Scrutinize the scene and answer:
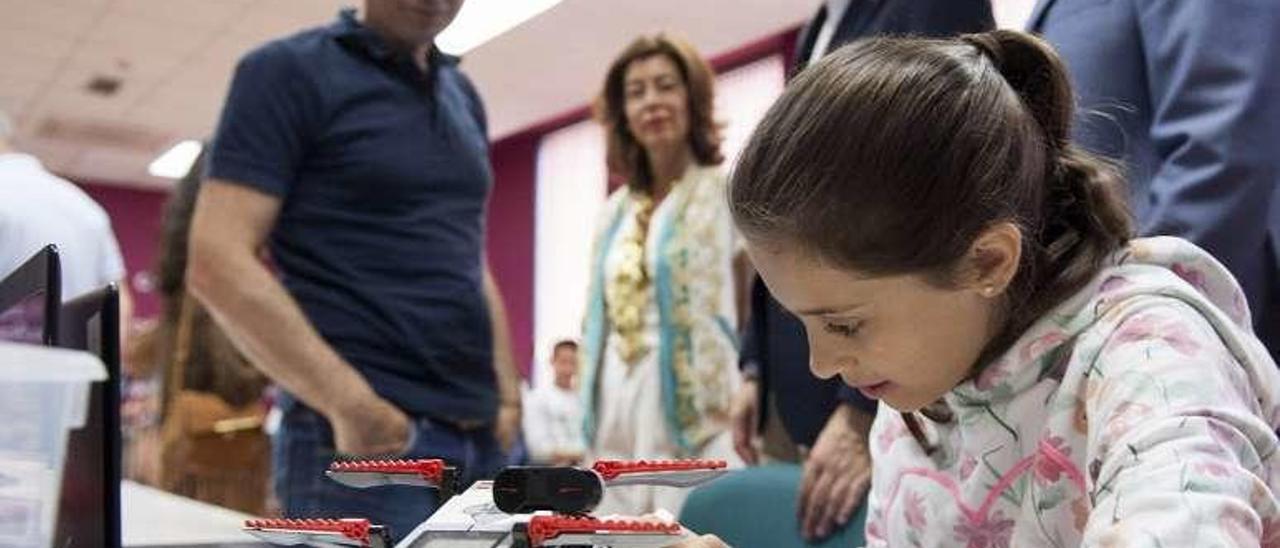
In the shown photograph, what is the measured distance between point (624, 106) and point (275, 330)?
86 cm

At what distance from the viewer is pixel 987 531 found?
2.08 feet

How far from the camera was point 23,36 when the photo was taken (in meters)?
1.09

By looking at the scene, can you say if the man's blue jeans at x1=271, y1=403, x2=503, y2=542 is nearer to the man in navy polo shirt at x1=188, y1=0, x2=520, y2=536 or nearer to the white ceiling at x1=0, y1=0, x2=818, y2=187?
the man in navy polo shirt at x1=188, y1=0, x2=520, y2=536

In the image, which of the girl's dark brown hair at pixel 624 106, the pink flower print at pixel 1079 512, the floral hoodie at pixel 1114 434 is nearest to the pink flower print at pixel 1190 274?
the floral hoodie at pixel 1114 434

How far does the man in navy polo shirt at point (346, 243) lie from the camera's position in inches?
39.6

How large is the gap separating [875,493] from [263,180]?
56 cm

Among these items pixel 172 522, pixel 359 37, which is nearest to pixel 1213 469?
pixel 359 37

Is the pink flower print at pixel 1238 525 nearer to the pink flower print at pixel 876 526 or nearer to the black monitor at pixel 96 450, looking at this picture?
the pink flower print at pixel 876 526

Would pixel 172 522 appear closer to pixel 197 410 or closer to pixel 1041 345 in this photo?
pixel 197 410

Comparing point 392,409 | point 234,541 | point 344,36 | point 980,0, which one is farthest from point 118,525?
point 980,0

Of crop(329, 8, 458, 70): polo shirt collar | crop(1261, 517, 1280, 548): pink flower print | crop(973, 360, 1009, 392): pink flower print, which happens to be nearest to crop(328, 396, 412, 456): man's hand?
crop(329, 8, 458, 70): polo shirt collar

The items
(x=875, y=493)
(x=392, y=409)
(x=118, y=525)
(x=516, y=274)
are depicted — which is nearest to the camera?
(x=118, y=525)

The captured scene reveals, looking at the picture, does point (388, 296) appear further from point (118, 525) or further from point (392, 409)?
point (118, 525)

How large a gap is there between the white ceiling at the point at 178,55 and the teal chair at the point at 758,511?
47 centimetres
